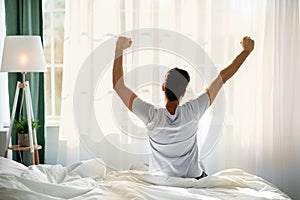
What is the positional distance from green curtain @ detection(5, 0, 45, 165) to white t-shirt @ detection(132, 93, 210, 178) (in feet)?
5.87

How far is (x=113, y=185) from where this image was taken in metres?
2.81

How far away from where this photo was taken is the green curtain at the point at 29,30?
4516 millimetres

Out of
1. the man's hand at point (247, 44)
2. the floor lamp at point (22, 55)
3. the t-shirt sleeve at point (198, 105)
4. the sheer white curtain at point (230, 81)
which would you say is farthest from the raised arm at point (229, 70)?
the floor lamp at point (22, 55)

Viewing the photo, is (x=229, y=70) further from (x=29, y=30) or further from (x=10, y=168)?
(x=29, y=30)

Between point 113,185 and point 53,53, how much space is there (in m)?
2.12

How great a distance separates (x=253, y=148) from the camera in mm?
4430

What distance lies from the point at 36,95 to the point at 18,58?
68 centimetres

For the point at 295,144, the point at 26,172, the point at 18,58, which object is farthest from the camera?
the point at 295,144

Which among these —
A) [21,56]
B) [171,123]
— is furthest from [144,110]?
[21,56]

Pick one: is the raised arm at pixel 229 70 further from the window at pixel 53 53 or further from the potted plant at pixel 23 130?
the window at pixel 53 53

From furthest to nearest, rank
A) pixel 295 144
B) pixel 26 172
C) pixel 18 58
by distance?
pixel 295 144 → pixel 18 58 → pixel 26 172

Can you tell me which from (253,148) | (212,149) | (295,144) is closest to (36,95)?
(212,149)

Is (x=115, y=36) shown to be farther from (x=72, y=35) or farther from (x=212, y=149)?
(x=212, y=149)

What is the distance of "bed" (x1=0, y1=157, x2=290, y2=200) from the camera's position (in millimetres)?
2617
